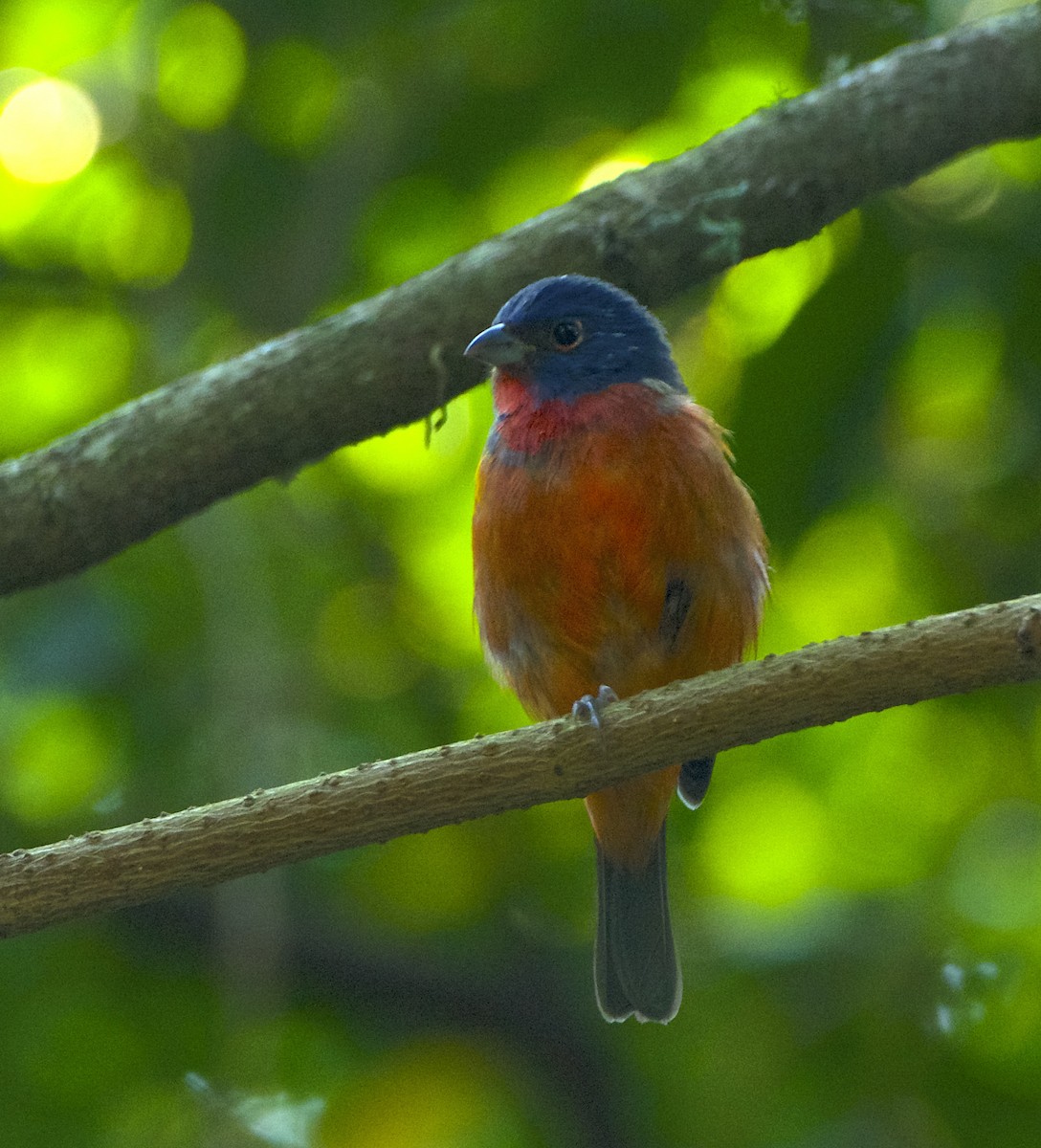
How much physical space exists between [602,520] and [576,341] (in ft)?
2.28

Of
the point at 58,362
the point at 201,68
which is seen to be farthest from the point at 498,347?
the point at 58,362

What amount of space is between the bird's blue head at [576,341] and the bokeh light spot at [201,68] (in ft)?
5.60

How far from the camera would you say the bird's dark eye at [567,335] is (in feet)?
13.1

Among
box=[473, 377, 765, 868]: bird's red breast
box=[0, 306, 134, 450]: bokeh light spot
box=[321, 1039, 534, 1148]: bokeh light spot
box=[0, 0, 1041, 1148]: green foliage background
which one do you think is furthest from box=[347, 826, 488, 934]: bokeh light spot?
box=[0, 306, 134, 450]: bokeh light spot

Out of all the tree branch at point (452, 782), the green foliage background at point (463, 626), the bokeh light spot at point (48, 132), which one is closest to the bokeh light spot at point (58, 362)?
the green foliage background at point (463, 626)

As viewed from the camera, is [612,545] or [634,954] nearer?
[612,545]

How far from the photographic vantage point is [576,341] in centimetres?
404

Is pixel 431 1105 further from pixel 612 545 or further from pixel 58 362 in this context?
pixel 58 362

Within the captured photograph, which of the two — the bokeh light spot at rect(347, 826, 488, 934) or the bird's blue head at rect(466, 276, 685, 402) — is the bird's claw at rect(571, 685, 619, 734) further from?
the bokeh light spot at rect(347, 826, 488, 934)

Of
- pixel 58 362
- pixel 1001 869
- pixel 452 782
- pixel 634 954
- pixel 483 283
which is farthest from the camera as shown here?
pixel 58 362

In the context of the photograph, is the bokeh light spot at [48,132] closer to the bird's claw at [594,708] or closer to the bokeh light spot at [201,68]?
the bokeh light spot at [201,68]

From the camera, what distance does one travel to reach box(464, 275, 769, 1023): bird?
3.58 metres

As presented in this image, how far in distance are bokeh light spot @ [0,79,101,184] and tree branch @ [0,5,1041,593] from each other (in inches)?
88.3

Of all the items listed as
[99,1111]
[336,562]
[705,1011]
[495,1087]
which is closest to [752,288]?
[336,562]
